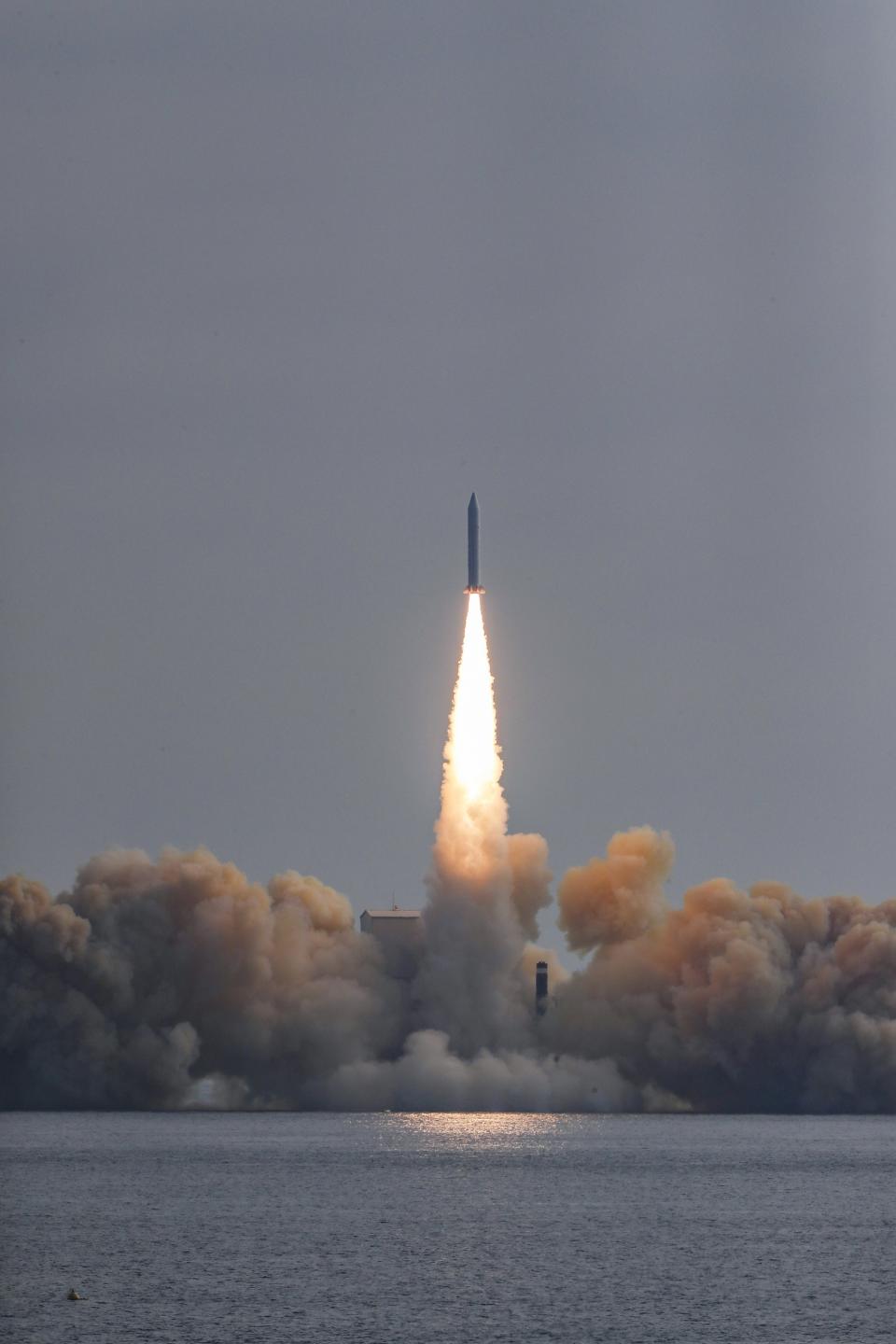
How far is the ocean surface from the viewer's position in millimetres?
90938

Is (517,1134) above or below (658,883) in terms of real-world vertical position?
below

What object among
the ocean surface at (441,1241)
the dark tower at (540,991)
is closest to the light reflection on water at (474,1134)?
the ocean surface at (441,1241)

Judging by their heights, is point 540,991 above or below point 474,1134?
above

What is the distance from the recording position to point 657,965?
6836 inches

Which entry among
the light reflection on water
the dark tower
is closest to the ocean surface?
the light reflection on water

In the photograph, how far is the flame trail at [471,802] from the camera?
161m

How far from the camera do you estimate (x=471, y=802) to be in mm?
164875

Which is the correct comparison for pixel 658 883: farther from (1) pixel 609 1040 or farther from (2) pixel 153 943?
(2) pixel 153 943

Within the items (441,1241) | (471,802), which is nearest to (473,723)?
(471,802)

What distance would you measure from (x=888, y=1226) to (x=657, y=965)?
52.7 metres

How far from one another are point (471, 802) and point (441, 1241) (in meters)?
55.5

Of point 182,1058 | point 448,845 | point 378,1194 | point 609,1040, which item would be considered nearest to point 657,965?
point 609,1040

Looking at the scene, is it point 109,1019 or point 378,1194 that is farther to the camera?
point 109,1019

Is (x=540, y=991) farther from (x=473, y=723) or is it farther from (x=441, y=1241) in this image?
(x=441, y=1241)
